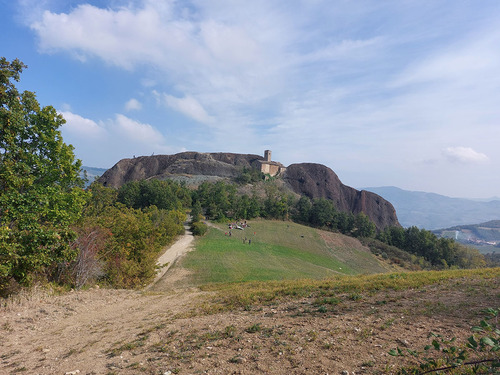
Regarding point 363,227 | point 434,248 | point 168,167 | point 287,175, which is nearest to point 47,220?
point 363,227

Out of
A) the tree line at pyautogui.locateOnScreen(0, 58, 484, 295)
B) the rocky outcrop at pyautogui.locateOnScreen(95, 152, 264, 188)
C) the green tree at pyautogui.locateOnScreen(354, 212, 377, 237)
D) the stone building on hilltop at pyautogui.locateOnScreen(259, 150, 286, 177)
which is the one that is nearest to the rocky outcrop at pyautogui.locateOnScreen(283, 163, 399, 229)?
the stone building on hilltop at pyautogui.locateOnScreen(259, 150, 286, 177)

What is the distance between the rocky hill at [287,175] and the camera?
98.9 metres

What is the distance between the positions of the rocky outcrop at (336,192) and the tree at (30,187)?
9542 cm

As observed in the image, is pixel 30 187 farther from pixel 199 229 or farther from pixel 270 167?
pixel 270 167

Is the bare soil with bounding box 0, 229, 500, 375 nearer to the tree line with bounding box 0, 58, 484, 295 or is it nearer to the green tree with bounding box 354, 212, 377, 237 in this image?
the tree line with bounding box 0, 58, 484, 295

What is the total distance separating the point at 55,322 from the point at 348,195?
108m

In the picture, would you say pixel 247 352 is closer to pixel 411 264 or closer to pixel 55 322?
pixel 55 322

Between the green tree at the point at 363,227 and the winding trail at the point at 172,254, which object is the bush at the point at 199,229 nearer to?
the winding trail at the point at 172,254

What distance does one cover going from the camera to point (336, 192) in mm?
104188

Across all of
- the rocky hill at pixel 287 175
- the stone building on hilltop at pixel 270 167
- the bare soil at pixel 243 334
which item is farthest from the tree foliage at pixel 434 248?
the bare soil at pixel 243 334

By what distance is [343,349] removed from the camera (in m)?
5.30

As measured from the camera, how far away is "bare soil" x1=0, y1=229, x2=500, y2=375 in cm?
512

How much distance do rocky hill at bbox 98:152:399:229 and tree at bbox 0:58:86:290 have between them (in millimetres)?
82209

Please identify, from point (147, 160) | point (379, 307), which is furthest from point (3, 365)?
point (147, 160)
